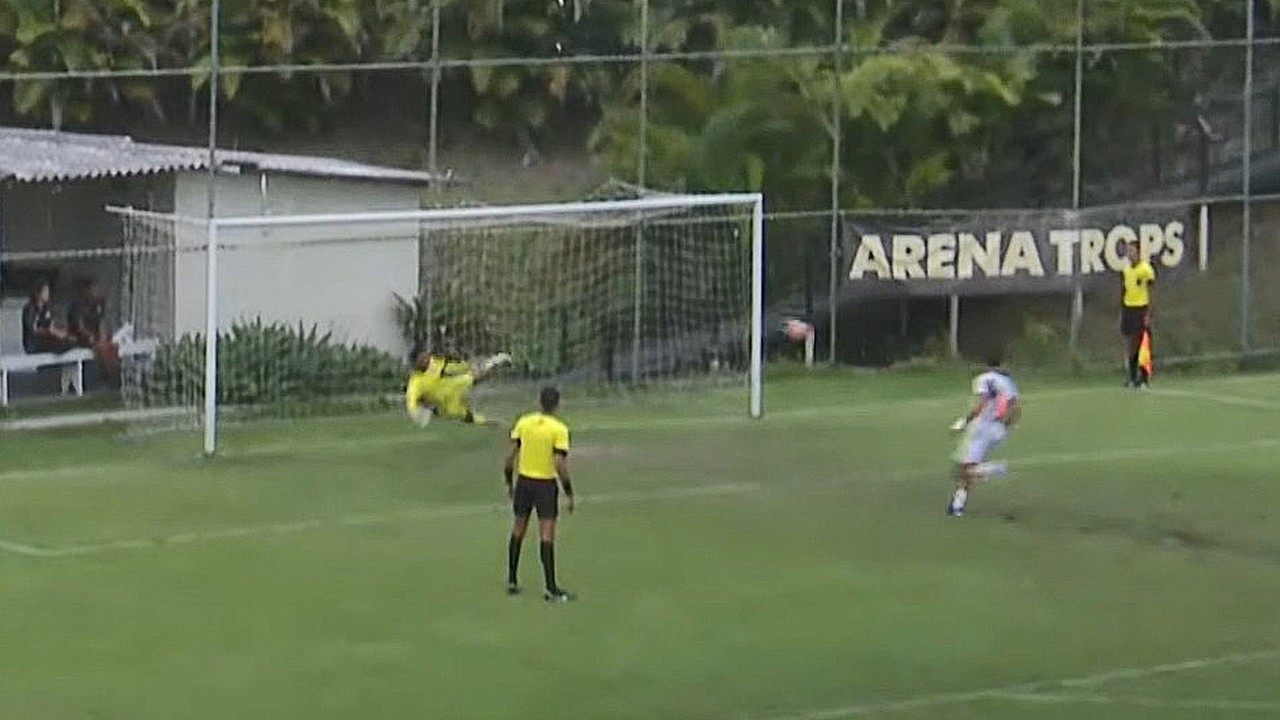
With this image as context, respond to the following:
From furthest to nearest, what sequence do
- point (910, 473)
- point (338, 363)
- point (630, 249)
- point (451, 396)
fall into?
point (630, 249), point (338, 363), point (451, 396), point (910, 473)

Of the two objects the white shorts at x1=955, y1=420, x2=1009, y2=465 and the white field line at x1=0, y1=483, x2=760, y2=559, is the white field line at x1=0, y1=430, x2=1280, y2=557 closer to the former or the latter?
the white field line at x1=0, y1=483, x2=760, y2=559

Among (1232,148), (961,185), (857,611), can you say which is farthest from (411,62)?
(857,611)

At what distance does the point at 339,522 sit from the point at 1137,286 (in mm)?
11599

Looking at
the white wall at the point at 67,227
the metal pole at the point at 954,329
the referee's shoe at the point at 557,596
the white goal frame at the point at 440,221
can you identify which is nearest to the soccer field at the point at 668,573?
the referee's shoe at the point at 557,596

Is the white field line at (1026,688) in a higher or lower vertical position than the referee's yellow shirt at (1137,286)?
lower

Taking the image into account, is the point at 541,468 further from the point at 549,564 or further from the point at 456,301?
the point at 456,301

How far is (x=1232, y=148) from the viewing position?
3650cm

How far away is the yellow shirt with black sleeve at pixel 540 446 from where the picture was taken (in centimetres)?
1802

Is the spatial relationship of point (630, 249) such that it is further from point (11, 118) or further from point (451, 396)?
point (11, 118)

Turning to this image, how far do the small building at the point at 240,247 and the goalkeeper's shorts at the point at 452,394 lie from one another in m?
3.31

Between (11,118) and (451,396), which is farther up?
(11,118)

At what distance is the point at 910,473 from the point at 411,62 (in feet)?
36.9

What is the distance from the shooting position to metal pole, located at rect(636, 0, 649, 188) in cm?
3266

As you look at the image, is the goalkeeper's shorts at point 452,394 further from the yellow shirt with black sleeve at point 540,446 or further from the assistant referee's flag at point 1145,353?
the yellow shirt with black sleeve at point 540,446
